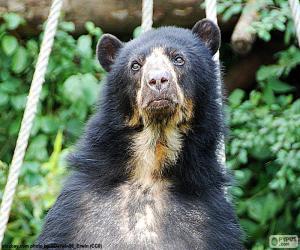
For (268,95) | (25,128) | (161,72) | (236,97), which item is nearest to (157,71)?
(161,72)

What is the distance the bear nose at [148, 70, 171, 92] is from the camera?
518cm

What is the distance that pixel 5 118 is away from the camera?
25.9 ft

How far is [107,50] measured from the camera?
19.6ft

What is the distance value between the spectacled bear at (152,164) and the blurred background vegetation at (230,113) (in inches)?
63.9

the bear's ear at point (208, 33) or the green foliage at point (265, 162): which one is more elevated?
the bear's ear at point (208, 33)

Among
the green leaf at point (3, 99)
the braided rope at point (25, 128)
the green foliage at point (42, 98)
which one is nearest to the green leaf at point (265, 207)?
the green foliage at point (42, 98)

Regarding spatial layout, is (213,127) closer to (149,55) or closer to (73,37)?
(149,55)

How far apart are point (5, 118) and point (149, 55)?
2.71 m

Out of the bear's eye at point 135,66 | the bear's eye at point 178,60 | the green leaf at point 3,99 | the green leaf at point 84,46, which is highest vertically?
the green leaf at point 84,46

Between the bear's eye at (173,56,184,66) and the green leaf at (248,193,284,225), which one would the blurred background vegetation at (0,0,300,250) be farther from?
the bear's eye at (173,56,184,66)

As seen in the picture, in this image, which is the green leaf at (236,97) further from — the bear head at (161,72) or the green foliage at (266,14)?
the bear head at (161,72)

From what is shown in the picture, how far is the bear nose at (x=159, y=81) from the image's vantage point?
5.18 metres

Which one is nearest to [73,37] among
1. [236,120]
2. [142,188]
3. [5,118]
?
[5,118]

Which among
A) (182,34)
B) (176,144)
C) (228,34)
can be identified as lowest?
(176,144)
